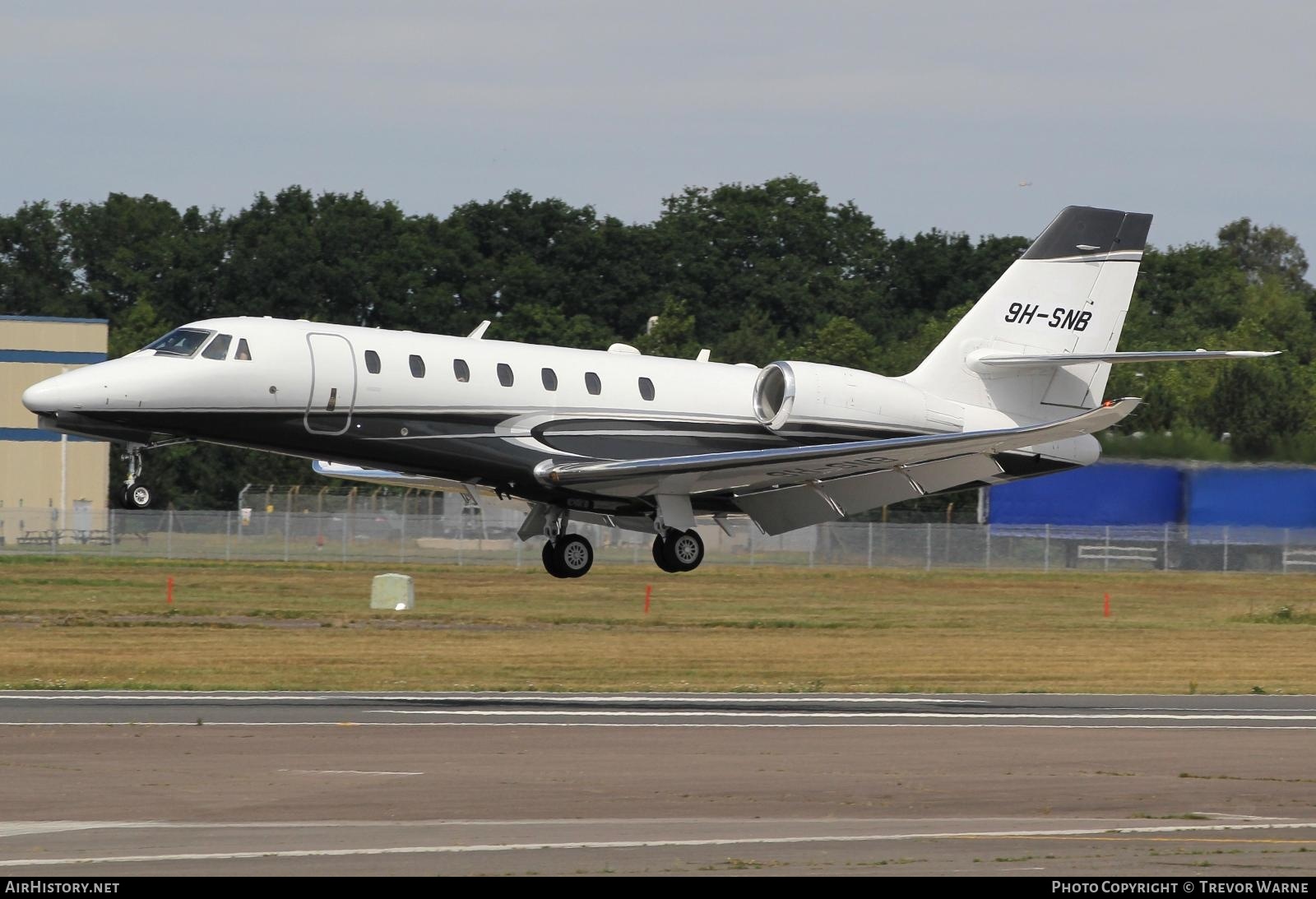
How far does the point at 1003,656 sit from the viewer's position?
114ft

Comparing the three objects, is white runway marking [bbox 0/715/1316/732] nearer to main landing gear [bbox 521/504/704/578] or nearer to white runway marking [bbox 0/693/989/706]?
white runway marking [bbox 0/693/989/706]

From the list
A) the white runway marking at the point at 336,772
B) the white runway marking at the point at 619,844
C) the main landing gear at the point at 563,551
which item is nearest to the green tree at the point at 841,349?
the main landing gear at the point at 563,551

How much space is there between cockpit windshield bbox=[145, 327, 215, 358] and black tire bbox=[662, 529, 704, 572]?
7.04m

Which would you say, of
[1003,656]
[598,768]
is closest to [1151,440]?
[1003,656]

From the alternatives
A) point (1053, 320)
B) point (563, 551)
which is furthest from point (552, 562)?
point (1053, 320)

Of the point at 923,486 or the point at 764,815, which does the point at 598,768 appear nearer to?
the point at 764,815

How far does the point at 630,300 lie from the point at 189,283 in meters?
22.4

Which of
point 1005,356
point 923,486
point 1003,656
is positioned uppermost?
point 1005,356

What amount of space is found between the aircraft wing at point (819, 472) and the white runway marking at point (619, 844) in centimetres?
864

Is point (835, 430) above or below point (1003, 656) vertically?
above

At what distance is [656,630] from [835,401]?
1288 cm

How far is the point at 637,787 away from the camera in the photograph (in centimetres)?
1659

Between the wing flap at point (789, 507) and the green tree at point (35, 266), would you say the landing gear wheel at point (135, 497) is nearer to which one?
the wing flap at point (789, 507)

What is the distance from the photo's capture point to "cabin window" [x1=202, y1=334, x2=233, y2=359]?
23.2 m
